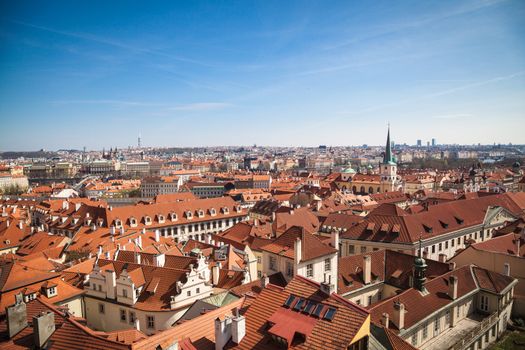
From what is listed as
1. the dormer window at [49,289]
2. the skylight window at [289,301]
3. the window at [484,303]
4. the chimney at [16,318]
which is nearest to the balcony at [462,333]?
Answer: the window at [484,303]

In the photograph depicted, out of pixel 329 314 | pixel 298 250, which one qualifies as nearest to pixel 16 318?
pixel 329 314

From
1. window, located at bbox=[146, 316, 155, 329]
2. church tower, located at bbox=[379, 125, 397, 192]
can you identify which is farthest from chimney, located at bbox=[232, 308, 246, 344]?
church tower, located at bbox=[379, 125, 397, 192]

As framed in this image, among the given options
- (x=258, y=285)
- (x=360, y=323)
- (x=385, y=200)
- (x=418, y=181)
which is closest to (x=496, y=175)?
(x=418, y=181)

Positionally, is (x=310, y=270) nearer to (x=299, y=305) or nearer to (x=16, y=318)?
(x=299, y=305)

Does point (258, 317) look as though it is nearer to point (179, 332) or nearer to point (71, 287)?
point (179, 332)

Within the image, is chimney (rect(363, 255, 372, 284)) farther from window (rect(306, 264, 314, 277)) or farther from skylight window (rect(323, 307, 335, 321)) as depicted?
skylight window (rect(323, 307, 335, 321))

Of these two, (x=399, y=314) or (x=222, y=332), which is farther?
(x=399, y=314)
